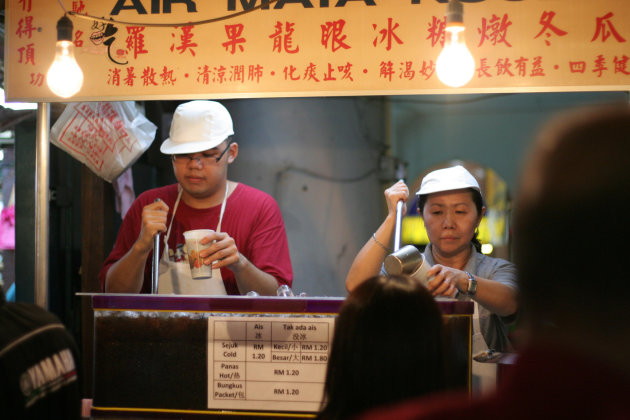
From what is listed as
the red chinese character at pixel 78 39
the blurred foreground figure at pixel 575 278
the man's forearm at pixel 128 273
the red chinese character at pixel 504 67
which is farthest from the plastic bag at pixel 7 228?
the blurred foreground figure at pixel 575 278

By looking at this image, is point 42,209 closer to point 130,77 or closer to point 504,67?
point 130,77

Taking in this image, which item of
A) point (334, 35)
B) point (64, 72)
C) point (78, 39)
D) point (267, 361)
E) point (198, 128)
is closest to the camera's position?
point (267, 361)

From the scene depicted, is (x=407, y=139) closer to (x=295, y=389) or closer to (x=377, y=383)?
(x=295, y=389)

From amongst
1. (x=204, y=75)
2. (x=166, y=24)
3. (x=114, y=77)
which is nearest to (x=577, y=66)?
(x=204, y=75)

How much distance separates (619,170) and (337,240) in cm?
490

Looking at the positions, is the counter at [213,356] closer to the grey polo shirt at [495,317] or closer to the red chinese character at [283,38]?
the grey polo shirt at [495,317]

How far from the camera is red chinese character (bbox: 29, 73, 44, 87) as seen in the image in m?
3.75

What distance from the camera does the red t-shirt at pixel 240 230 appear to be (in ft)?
11.9

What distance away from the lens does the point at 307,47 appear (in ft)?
11.7

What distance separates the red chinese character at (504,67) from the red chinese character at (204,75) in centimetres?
149

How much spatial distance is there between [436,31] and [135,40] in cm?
160

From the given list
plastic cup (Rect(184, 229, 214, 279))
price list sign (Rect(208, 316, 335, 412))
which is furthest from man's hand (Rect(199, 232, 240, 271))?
price list sign (Rect(208, 316, 335, 412))

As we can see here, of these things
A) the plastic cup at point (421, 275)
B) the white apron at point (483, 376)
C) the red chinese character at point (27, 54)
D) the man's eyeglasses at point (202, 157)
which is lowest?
the white apron at point (483, 376)

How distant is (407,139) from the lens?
19.7 ft
